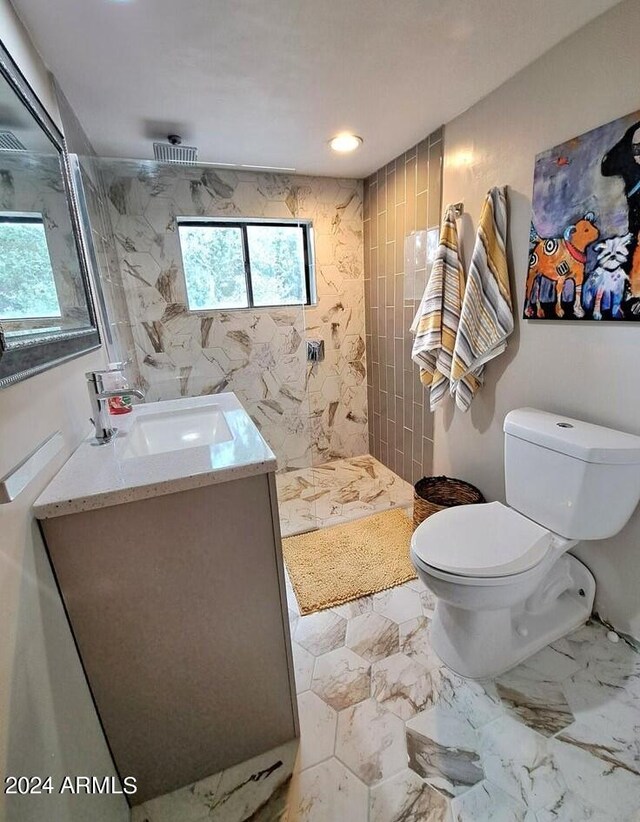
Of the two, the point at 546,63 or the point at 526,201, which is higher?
the point at 546,63

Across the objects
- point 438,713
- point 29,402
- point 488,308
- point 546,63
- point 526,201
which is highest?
point 546,63

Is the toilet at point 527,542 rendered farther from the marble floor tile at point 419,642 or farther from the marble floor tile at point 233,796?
the marble floor tile at point 233,796

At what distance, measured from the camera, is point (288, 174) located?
2373mm

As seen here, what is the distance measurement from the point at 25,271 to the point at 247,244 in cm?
178

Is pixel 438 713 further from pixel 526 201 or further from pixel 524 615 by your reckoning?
pixel 526 201

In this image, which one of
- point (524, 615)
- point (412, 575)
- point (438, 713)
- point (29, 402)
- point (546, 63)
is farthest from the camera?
point (412, 575)

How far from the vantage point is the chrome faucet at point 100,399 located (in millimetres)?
1103

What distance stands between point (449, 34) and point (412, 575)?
7.09 ft

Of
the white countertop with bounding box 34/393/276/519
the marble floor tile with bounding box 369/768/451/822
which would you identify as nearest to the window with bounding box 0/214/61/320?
the white countertop with bounding box 34/393/276/519

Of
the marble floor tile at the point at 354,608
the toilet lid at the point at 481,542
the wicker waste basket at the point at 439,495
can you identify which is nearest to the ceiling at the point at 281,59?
the toilet lid at the point at 481,542

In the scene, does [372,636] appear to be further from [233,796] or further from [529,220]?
[529,220]

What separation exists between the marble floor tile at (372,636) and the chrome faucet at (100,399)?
1216 millimetres

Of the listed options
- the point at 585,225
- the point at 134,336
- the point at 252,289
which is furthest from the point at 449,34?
the point at 134,336

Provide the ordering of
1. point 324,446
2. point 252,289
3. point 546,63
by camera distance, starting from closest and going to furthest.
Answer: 1. point 546,63
2. point 252,289
3. point 324,446
